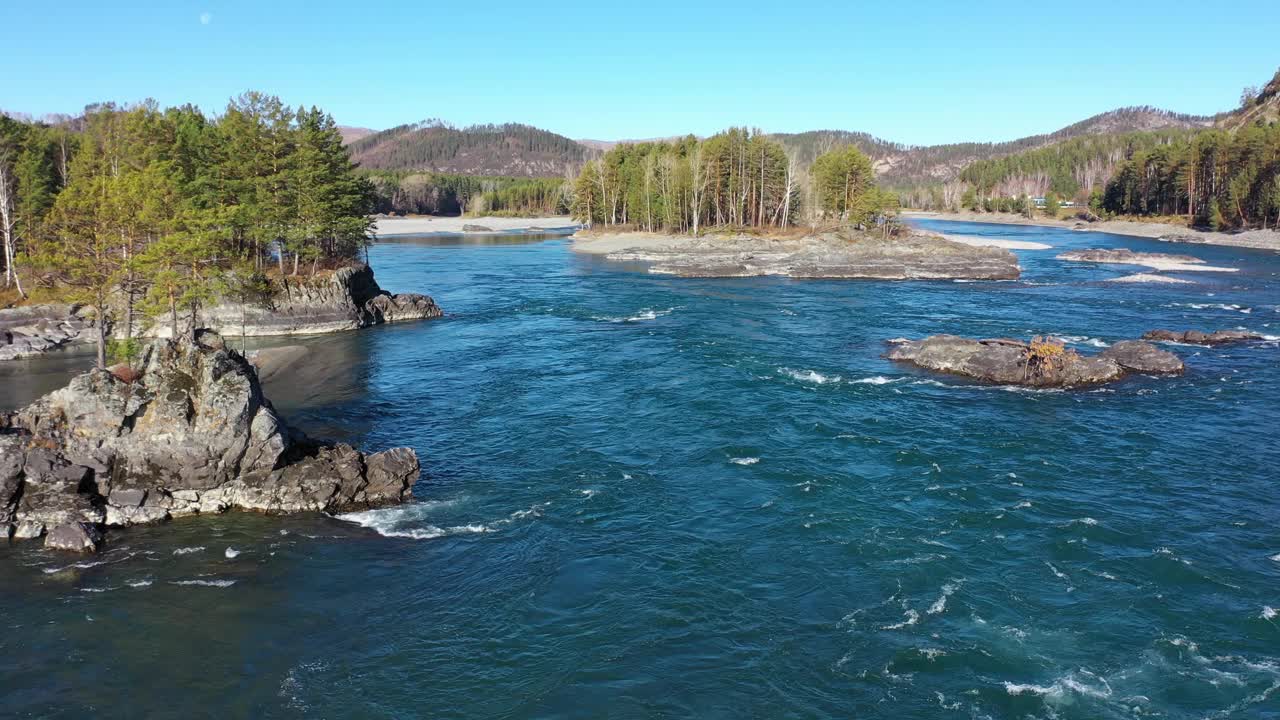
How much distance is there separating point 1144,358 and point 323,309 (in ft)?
203

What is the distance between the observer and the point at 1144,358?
1913 inches

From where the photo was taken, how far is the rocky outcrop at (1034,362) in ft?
151

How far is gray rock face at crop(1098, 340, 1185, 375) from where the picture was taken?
4791 centimetres

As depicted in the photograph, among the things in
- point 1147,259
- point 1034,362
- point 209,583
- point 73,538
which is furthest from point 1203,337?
Result: point 73,538

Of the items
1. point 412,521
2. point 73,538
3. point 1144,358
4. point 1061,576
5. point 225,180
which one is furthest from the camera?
point 225,180

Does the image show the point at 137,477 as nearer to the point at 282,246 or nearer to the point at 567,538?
the point at 567,538

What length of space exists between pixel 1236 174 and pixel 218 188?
558 feet

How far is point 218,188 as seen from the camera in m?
70.5

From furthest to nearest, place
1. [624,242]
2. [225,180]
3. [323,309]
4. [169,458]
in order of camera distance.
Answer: [624,242]
[225,180]
[323,309]
[169,458]

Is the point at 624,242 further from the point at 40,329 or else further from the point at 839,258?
the point at 40,329

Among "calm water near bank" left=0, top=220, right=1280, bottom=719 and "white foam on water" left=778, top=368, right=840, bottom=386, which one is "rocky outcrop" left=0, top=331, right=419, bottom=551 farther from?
"white foam on water" left=778, top=368, right=840, bottom=386

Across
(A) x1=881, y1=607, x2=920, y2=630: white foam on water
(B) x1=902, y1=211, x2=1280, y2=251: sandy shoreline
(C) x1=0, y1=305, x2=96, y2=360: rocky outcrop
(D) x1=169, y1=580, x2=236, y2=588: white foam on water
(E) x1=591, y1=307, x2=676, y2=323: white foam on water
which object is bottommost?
(A) x1=881, y1=607, x2=920, y2=630: white foam on water

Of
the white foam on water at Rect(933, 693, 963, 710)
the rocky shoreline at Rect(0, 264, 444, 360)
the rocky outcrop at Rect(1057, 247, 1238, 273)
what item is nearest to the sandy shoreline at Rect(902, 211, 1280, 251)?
the rocky outcrop at Rect(1057, 247, 1238, 273)

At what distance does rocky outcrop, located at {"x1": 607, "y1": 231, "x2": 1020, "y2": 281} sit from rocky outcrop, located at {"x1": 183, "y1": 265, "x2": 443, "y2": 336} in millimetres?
44623
